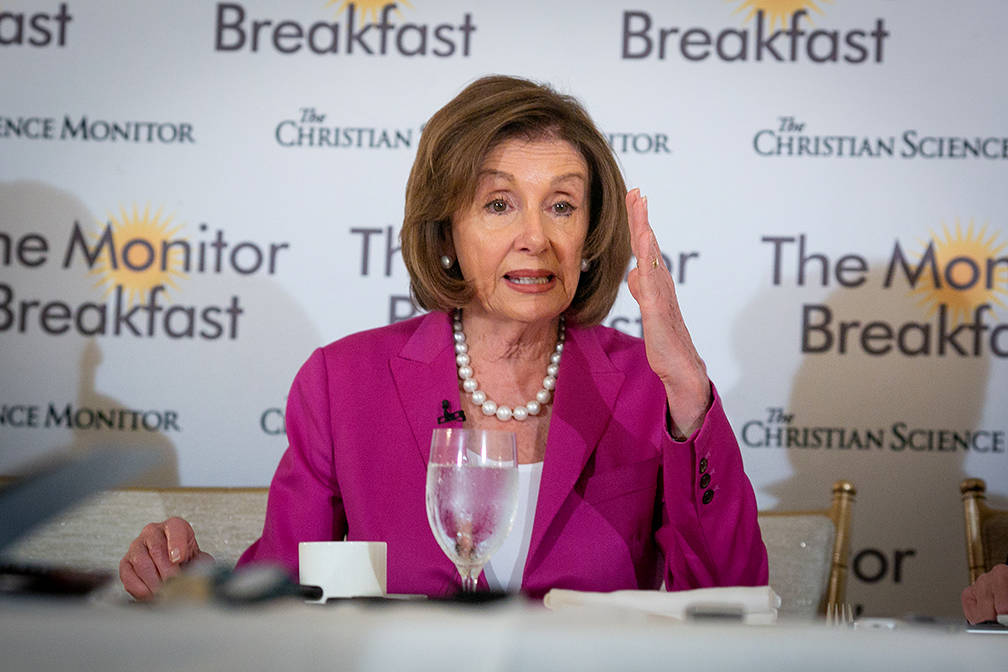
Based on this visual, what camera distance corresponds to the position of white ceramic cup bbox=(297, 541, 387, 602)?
121 cm

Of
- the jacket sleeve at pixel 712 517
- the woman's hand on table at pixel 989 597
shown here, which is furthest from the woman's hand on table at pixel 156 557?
the woman's hand on table at pixel 989 597

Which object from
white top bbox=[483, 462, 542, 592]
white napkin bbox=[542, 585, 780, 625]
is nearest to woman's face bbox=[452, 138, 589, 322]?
white top bbox=[483, 462, 542, 592]

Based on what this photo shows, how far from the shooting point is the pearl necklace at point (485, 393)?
78.1 inches

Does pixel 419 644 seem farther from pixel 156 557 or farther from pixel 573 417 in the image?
pixel 573 417

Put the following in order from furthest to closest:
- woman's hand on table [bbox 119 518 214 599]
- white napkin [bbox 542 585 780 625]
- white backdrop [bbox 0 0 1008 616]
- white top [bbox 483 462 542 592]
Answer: white backdrop [bbox 0 0 1008 616] < white top [bbox 483 462 542 592] < woman's hand on table [bbox 119 518 214 599] < white napkin [bbox 542 585 780 625]

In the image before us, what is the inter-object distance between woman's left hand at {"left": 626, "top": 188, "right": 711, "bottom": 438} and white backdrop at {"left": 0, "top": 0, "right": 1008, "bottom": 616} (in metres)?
1.23

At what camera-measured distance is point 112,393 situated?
292 cm

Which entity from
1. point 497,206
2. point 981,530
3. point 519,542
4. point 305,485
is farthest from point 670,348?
point 981,530

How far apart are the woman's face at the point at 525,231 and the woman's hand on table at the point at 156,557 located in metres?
0.74

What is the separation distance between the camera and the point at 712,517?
5.40 ft

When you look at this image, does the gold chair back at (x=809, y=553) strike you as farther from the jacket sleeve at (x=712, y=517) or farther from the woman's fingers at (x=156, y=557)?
the woman's fingers at (x=156, y=557)

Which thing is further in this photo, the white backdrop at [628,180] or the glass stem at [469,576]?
the white backdrop at [628,180]

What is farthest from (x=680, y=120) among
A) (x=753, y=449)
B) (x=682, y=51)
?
(x=753, y=449)

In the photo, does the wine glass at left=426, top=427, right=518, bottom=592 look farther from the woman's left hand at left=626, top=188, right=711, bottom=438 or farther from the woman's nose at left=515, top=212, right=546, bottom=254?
the woman's nose at left=515, top=212, right=546, bottom=254
